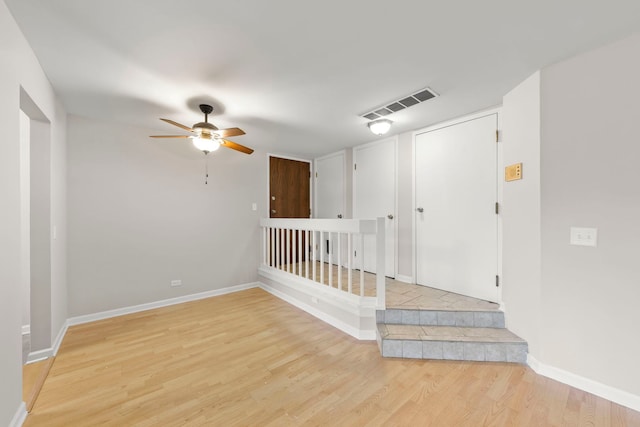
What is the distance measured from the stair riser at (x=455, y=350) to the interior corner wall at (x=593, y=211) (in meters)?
0.21

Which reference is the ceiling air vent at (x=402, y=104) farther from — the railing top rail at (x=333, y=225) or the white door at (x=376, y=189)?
the railing top rail at (x=333, y=225)

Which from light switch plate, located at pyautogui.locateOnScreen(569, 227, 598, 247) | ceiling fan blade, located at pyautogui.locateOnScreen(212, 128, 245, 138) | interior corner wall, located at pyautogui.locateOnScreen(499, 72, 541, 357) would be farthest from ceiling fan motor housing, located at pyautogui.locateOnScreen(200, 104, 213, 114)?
light switch plate, located at pyautogui.locateOnScreen(569, 227, 598, 247)

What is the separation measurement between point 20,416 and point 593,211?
13.1 ft

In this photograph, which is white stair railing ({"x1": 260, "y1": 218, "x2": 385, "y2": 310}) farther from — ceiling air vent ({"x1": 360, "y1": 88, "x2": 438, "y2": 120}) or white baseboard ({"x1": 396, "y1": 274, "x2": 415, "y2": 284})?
ceiling air vent ({"x1": 360, "y1": 88, "x2": 438, "y2": 120})

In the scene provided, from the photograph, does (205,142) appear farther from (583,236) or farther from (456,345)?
(583,236)

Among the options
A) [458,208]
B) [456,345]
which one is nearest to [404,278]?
[458,208]

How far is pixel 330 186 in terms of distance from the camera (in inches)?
183

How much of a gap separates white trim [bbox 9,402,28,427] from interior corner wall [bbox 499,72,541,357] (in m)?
3.57

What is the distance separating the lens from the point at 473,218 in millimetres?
2801

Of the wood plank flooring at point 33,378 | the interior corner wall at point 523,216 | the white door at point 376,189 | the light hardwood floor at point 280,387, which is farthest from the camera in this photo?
the white door at point 376,189

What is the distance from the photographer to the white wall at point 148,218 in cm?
287

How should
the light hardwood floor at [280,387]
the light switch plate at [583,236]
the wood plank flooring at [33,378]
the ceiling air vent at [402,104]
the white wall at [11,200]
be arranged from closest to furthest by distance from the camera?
1. the white wall at [11,200]
2. the light hardwood floor at [280,387]
3. the wood plank flooring at [33,378]
4. the light switch plate at [583,236]
5. the ceiling air vent at [402,104]

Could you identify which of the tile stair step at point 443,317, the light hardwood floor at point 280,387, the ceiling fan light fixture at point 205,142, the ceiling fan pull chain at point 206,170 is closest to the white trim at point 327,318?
the light hardwood floor at point 280,387

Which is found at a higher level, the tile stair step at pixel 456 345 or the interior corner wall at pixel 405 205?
the interior corner wall at pixel 405 205
